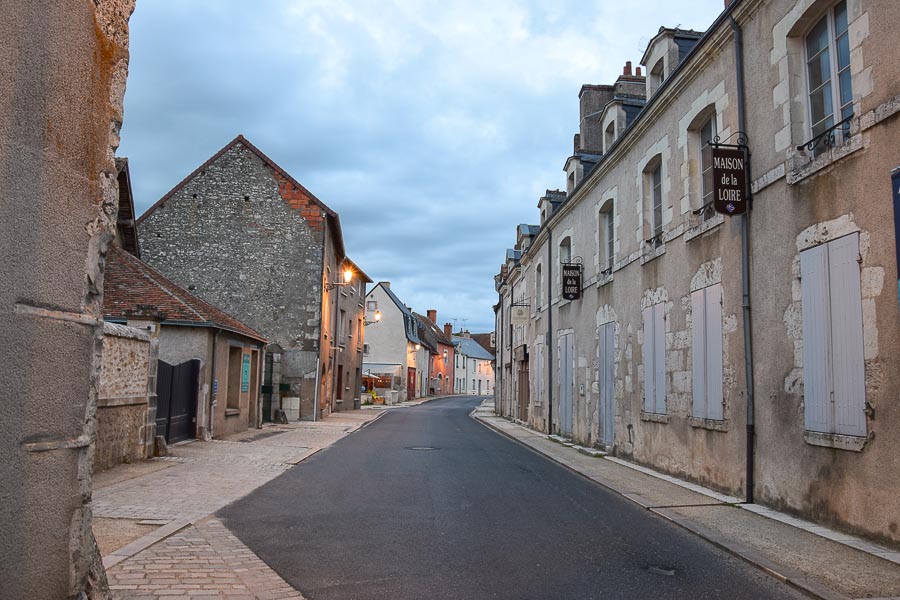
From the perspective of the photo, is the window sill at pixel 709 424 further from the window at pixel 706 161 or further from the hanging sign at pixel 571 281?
the hanging sign at pixel 571 281

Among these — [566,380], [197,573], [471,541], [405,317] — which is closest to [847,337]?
[471,541]

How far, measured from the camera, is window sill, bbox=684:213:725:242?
9.89 meters

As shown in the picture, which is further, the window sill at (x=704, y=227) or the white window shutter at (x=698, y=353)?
the white window shutter at (x=698, y=353)

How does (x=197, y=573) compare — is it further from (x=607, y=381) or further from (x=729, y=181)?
(x=607, y=381)

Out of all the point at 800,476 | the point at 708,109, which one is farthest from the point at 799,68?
the point at 800,476

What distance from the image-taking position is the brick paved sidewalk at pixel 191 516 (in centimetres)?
484

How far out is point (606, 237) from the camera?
16.5 meters

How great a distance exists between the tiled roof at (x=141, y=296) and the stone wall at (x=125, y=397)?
322 centimetres

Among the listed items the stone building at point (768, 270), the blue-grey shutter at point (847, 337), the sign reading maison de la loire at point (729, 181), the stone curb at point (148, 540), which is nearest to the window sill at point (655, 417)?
the stone building at point (768, 270)

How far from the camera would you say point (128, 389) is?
37.3 feet

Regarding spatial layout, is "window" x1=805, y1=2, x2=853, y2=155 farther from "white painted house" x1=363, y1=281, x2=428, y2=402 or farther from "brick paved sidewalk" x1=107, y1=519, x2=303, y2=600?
"white painted house" x1=363, y1=281, x2=428, y2=402

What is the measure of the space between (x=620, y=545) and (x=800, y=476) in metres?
2.65

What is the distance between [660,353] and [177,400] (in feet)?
31.6

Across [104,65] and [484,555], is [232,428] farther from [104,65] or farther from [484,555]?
[104,65]
